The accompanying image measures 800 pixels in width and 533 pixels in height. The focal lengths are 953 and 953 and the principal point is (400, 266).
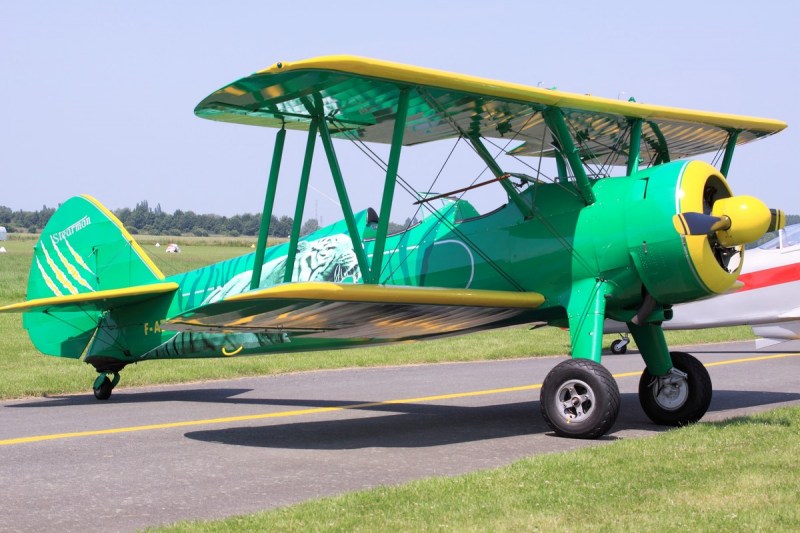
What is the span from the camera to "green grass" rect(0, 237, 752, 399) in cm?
1303

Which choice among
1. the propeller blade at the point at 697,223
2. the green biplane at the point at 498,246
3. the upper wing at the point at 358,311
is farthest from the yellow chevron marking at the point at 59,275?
the propeller blade at the point at 697,223

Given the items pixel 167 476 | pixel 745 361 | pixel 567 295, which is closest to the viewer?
pixel 167 476

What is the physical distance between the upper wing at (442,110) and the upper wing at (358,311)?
5.02 feet

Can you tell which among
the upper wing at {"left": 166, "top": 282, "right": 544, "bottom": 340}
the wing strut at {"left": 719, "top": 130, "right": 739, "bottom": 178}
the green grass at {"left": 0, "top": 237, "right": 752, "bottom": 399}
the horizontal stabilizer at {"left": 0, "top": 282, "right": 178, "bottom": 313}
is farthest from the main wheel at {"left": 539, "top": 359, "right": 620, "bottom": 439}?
the horizontal stabilizer at {"left": 0, "top": 282, "right": 178, "bottom": 313}

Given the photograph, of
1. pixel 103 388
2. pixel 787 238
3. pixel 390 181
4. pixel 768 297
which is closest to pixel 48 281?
pixel 103 388

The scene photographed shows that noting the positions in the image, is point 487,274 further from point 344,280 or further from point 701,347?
point 701,347

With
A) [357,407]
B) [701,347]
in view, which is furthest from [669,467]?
[701,347]

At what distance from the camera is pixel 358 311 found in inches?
325

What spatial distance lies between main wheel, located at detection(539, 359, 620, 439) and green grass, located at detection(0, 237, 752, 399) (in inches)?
99.2

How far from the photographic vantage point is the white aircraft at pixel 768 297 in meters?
15.3

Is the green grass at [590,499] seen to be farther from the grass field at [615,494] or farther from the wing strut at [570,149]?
the wing strut at [570,149]

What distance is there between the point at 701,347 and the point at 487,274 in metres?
10.9

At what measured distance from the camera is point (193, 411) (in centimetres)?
1057

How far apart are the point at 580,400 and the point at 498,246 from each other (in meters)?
1.83
